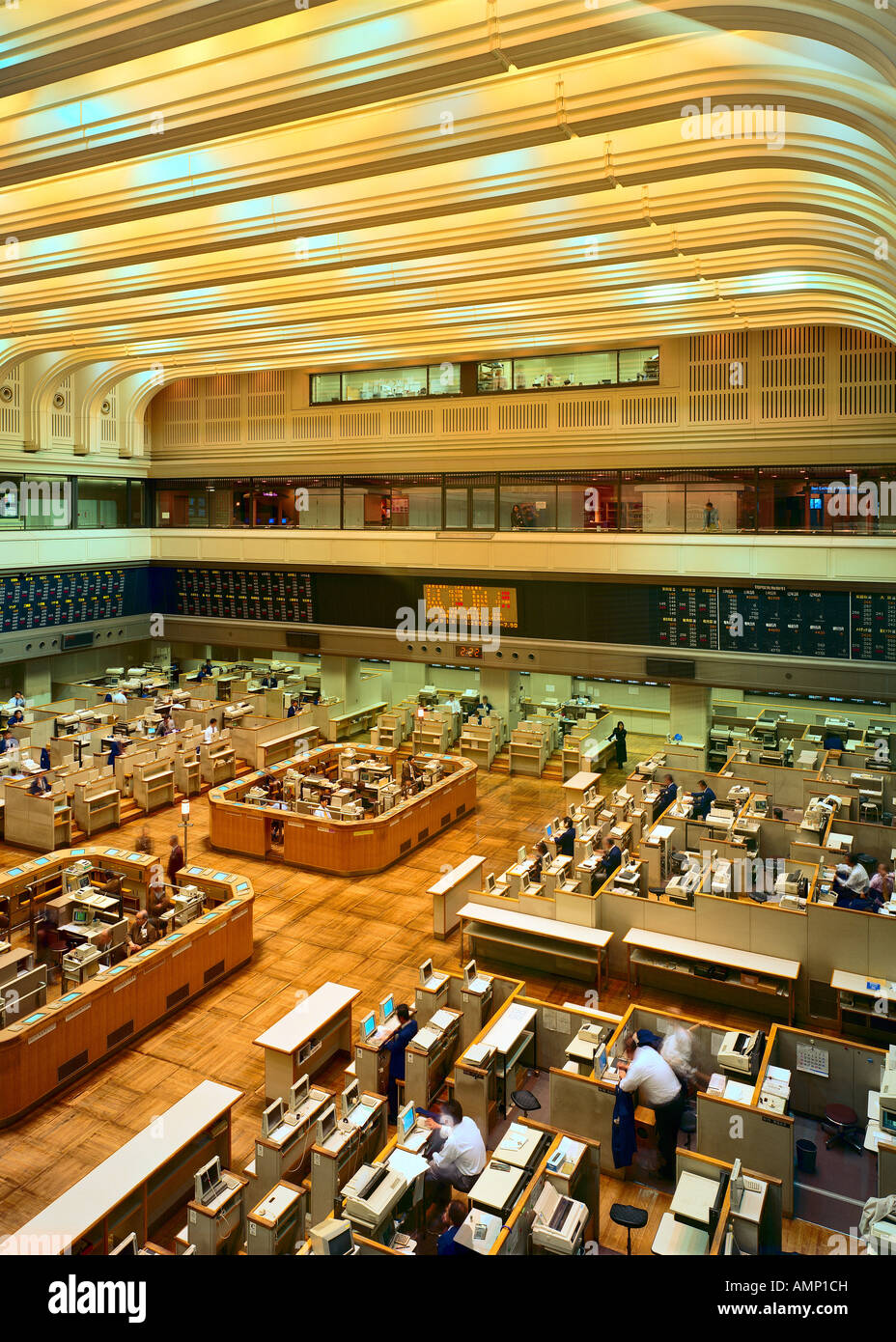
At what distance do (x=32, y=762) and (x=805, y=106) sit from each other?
1465 centimetres

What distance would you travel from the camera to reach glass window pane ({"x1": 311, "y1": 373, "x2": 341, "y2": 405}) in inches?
763

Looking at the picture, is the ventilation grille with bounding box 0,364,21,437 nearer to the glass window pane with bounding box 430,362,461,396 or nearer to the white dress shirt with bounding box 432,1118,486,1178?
the glass window pane with bounding box 430,362,461,396

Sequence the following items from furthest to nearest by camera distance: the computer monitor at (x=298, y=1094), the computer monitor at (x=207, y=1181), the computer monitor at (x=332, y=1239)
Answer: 1. the computer monitor at (x=298, y=1094)
2. the computer monitor at (x=207, y=1181)
3. the computer monitor at (x=332, y=1239)

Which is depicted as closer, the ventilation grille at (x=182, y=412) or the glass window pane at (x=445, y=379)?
the glass window pane at (x=445, y=379)

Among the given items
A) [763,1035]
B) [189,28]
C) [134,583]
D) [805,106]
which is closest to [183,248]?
[189,28]

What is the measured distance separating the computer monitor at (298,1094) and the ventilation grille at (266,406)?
1596 centimetres

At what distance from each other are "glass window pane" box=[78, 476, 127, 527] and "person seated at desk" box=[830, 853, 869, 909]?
683 inches

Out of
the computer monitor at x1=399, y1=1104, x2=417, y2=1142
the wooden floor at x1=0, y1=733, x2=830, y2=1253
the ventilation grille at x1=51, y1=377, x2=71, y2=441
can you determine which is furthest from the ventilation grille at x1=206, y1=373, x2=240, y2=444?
the computer monitor at x1=399, y1=1104, x2=417, y2=1142

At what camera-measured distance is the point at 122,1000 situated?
833 centimetres

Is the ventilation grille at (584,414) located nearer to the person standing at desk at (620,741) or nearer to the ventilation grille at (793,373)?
the ventilation grille at (793,373)

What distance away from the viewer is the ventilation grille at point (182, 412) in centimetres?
2095

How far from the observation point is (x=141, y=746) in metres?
15.7

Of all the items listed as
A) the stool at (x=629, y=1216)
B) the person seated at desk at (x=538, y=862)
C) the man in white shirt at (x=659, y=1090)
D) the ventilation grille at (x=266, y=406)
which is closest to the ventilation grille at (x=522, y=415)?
the ventilation grille at (x=266, y=406)

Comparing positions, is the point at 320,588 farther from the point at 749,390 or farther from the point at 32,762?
the point at 749,390
